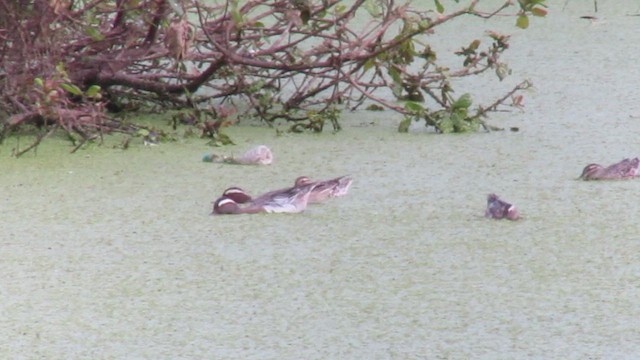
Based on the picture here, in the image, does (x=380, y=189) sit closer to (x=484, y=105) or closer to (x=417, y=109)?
(x=417, y=109)

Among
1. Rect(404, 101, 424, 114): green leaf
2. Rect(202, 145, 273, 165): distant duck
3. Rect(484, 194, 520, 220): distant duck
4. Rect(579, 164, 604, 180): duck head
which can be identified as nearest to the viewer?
Rect(484, 194, 520, 220): distant duck

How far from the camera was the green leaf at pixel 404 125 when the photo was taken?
2912 mm

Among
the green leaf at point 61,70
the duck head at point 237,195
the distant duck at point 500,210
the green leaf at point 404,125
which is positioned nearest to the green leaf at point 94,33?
the green leaf at point 61,70

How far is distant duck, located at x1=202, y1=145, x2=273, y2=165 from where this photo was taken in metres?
2.64

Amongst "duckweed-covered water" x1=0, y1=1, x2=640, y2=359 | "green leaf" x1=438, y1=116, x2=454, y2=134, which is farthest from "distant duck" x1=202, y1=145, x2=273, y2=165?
"green leaf" x1=438, y1=116, x2=454, y2=134

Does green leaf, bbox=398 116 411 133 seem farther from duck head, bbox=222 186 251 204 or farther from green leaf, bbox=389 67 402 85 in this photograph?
duck head, bbox=222 186 251 204

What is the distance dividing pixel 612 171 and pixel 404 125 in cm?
56

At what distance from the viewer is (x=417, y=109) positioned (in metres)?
2.90

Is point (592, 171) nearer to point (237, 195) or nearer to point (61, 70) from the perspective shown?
point (237, 195)

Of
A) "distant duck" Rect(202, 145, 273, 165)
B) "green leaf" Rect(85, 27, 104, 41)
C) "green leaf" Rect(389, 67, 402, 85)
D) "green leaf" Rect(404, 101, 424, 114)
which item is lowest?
"distant duck" Rect(202, 145, 273, 165)

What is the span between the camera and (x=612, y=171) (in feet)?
8.18

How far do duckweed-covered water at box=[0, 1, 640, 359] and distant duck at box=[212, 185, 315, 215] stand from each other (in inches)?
0.9

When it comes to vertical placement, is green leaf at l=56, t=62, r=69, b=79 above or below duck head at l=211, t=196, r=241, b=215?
above

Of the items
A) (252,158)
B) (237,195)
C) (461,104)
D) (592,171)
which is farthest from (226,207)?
(461,104)
